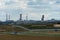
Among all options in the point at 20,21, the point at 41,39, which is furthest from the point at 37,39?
the point at 20,21

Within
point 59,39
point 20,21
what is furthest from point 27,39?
point 20,21

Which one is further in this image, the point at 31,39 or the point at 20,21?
the point at 20,21

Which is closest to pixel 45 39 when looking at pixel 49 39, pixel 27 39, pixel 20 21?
pixel 49 39

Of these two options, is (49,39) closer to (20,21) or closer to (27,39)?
(27,39)

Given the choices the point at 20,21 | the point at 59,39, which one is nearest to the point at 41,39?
the point at 59,39

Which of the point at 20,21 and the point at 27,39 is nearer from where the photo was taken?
the point at 27,39

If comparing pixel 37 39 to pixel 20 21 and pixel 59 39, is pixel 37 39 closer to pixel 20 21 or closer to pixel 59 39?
pixel 59 39

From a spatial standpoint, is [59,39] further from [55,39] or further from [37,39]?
[37,39]
